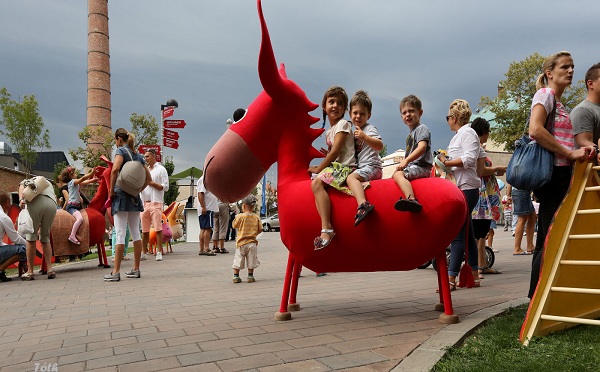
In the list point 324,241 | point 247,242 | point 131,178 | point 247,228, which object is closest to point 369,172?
point 324,241

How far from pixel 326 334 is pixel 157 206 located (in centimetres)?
767

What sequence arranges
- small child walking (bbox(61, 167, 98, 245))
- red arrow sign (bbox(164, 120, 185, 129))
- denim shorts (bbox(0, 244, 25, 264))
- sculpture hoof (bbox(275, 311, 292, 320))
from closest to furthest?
1. sculpture hoof (bbox(275, 311, 292, 320))
2. denim shorts (bbox(0, 244, 25, 264))
3. small child walking (bbox(61, 167, 98, 245))
4. red arrow sign (bbox(164, 120, 185, 129))

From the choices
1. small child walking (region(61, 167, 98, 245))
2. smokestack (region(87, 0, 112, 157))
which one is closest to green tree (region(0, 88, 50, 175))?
smokestack (region(87, 0, 112, 157))

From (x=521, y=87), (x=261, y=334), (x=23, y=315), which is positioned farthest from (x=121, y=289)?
(x=521, y=87)

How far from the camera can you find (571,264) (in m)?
3.26

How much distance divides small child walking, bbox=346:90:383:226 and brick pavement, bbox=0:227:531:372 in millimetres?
939

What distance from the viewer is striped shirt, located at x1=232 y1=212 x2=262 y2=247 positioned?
690 centimetres

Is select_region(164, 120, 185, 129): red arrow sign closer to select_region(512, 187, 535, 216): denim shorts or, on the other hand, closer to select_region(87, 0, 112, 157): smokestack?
select_region(512, 187, 535, 216): denim shorts

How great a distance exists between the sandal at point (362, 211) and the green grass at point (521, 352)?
107 cm

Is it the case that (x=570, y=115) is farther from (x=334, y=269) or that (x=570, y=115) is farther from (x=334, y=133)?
(x=334, y=269)

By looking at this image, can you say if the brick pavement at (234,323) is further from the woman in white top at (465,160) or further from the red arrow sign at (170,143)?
the red arrow sign at (170,143)

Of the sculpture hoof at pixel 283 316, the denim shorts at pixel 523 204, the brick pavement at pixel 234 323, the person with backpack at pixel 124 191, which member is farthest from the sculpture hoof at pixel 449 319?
the denim shorts at pixel 523 204

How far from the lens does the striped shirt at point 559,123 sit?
3619mm

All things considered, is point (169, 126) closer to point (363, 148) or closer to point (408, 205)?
point (363, 148)
